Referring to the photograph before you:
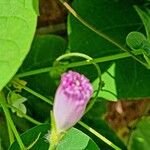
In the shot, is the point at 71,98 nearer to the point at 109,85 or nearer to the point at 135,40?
the point at 135,40

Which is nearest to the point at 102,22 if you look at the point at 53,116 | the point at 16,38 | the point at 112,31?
the point at 112,31

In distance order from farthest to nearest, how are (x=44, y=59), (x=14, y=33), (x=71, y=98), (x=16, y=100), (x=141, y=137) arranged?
(x=141, y=137), (x=44, y=59), (x=16, y=100), (x=14, y=33), (x=71, y=98)

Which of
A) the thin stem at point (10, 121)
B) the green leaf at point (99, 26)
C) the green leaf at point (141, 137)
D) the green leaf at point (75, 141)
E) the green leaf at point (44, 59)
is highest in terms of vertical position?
the green leaf at point (99, 26)

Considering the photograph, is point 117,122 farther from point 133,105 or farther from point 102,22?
point 102,22

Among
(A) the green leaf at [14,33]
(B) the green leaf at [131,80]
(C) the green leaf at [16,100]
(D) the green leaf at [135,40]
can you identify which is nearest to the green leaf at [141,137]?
(B) the green leaf at [131,80]

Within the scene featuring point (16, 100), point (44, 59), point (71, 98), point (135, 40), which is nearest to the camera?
point (71, 98)

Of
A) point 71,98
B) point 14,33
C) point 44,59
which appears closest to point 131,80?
point 44,59

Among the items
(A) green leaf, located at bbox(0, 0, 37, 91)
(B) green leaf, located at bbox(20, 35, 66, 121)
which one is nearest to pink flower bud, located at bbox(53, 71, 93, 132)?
(A) green leaf, located at bbox(0, 0, 37, 91)

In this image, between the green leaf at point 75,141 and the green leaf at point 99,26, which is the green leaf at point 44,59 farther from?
the green leaf at point 75,141
